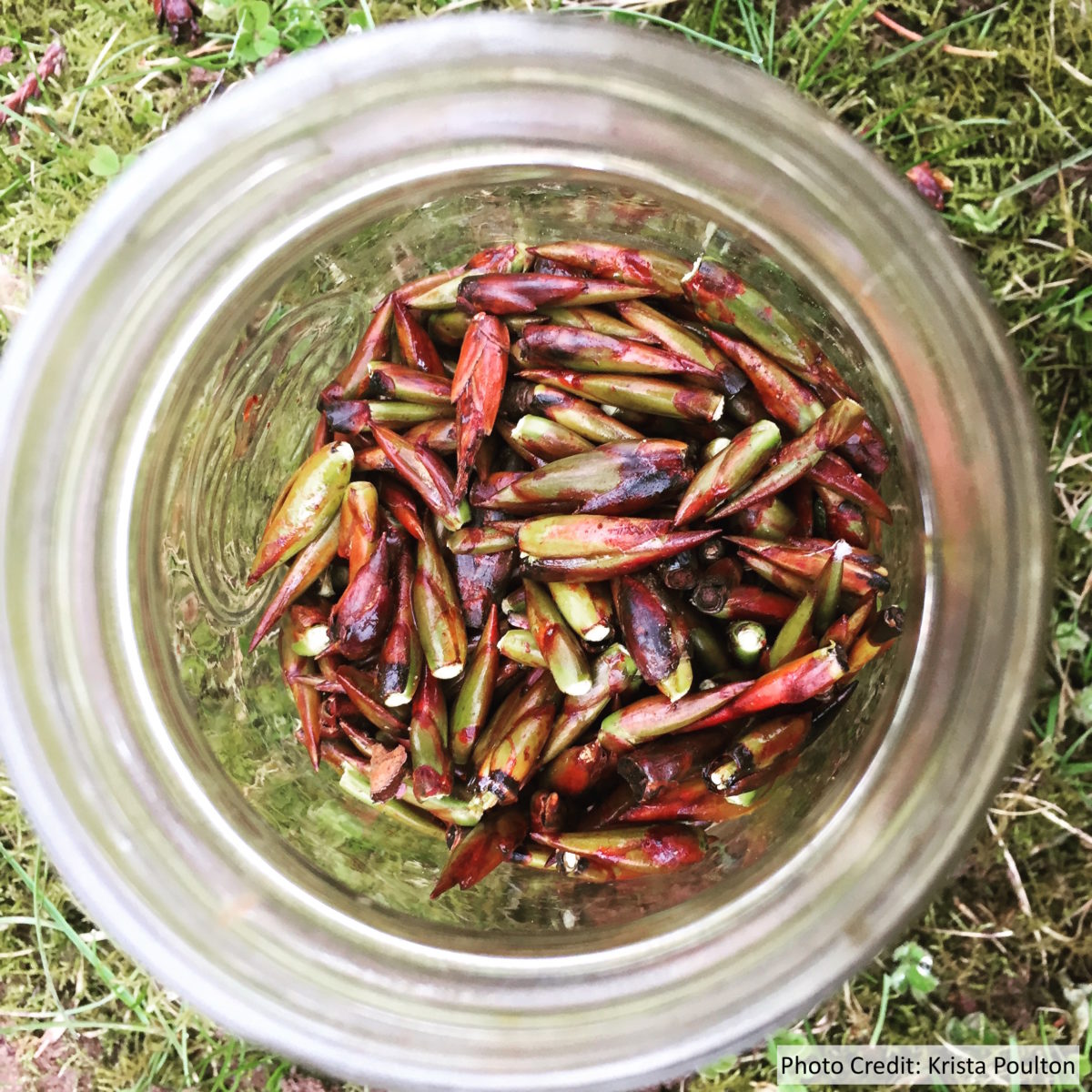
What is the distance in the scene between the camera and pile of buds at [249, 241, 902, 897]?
2.85 feet

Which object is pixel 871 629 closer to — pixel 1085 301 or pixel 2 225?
pixel 1085 301

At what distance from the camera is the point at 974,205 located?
1.30 meters

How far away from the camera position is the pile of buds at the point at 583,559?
87 centimetres

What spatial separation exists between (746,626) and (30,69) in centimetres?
118

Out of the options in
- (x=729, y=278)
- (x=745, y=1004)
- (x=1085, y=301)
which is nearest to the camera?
(x=745, y=1004)

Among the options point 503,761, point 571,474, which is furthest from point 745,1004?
point 571,474

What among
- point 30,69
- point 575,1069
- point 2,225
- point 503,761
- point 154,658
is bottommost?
point 575,1069

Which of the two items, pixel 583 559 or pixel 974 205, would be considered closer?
pixel 583 559

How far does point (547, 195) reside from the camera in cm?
95

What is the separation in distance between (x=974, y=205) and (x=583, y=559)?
31.1 inches

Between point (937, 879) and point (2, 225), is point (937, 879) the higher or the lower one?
the lower one

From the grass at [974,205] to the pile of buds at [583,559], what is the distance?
0.51m

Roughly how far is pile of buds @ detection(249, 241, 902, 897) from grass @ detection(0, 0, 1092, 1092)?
0.51 m

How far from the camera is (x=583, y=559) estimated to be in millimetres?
866
